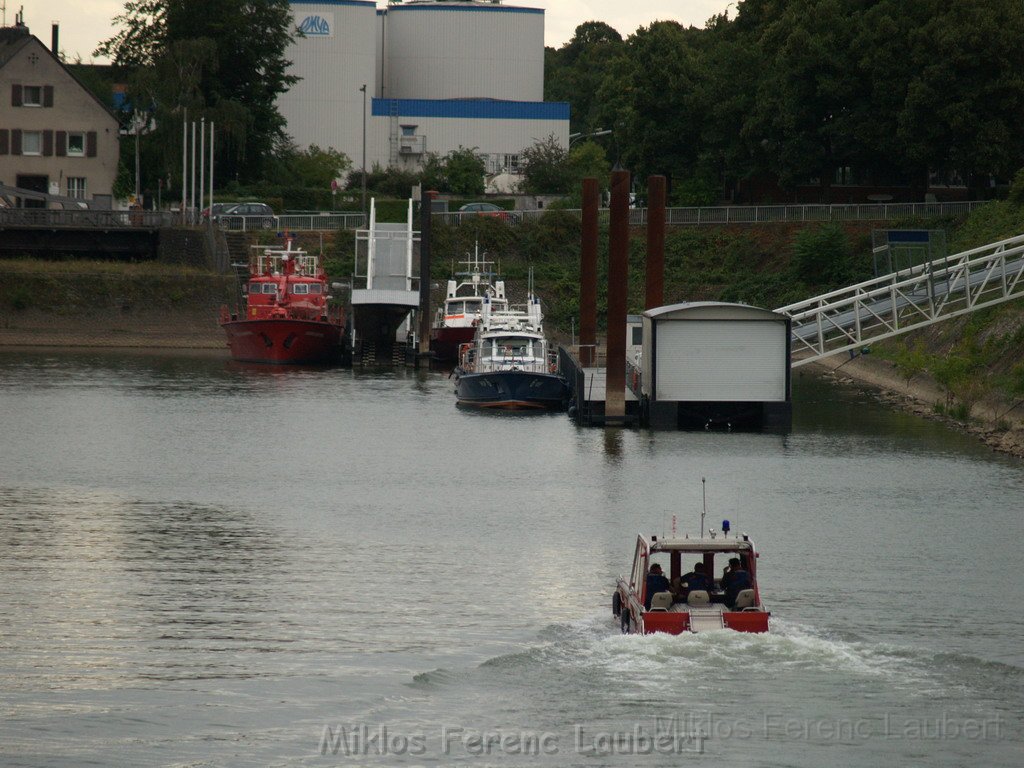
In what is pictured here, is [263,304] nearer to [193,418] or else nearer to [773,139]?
[193,418]

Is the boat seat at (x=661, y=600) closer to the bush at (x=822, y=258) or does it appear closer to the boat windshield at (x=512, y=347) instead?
the boat windshield at (x=512, y=347)

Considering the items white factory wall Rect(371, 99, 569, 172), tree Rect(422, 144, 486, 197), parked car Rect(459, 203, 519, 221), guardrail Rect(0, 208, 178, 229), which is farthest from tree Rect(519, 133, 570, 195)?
guardrail Rect(0, 208, 178, 229)

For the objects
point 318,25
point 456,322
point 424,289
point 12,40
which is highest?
point 318,25

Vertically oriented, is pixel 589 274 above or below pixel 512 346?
above

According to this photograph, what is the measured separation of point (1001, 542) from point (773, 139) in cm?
6030

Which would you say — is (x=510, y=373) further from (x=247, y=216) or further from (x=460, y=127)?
(x=460, y=127)

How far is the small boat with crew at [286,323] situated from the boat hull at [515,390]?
19.4 m

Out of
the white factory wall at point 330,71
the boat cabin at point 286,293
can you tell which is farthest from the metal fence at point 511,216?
the white factory wall at point 330,71

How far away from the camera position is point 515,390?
54219 millimetres

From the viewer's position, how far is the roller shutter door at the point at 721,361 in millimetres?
48188

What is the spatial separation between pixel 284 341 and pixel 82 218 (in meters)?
19.1

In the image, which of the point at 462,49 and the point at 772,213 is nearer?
the point at 772,213

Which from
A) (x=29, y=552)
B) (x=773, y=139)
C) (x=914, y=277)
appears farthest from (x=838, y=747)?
(x=773, y=139)

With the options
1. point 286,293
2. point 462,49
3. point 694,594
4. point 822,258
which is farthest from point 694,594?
point 462,49
